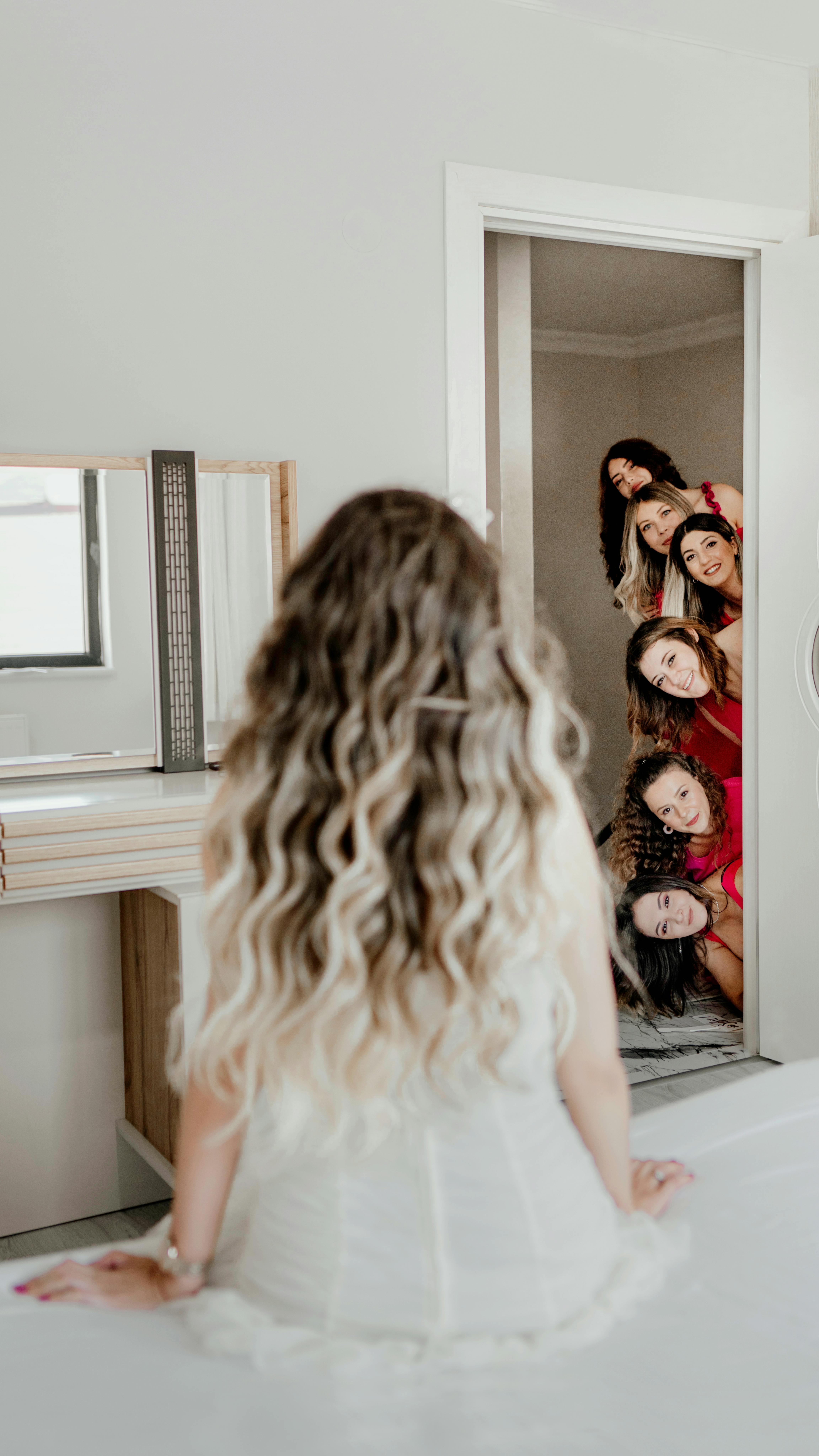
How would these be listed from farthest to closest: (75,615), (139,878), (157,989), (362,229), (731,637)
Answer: (731,637)
(362,229)
(75,615)
(157,989)
(139,878)

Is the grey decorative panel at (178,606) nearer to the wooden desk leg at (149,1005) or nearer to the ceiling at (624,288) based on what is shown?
the wooden desk leg at (149,1005)

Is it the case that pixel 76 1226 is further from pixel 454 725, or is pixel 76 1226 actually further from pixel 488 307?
pixel 488 307

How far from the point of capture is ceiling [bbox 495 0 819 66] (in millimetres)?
2727

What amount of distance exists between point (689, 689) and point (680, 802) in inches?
11.9

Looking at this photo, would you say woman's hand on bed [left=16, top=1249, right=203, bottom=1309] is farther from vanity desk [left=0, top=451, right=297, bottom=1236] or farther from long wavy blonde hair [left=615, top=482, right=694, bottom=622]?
long wavy blonde hair [left=615, top=482, right=694, bottom=622]

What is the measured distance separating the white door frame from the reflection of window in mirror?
2.59ft

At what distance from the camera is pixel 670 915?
10.5 ft

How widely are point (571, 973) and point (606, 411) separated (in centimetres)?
229

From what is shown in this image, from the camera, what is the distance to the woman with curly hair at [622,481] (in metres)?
3.05

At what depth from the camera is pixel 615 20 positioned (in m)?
2.79

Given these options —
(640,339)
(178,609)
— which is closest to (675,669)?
(640,339)

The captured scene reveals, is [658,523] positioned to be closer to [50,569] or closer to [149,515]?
[149,515]

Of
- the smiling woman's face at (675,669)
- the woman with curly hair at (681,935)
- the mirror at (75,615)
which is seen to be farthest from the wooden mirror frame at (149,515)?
the woman with curly hair at (681,935)

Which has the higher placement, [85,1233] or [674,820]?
[674,820]
